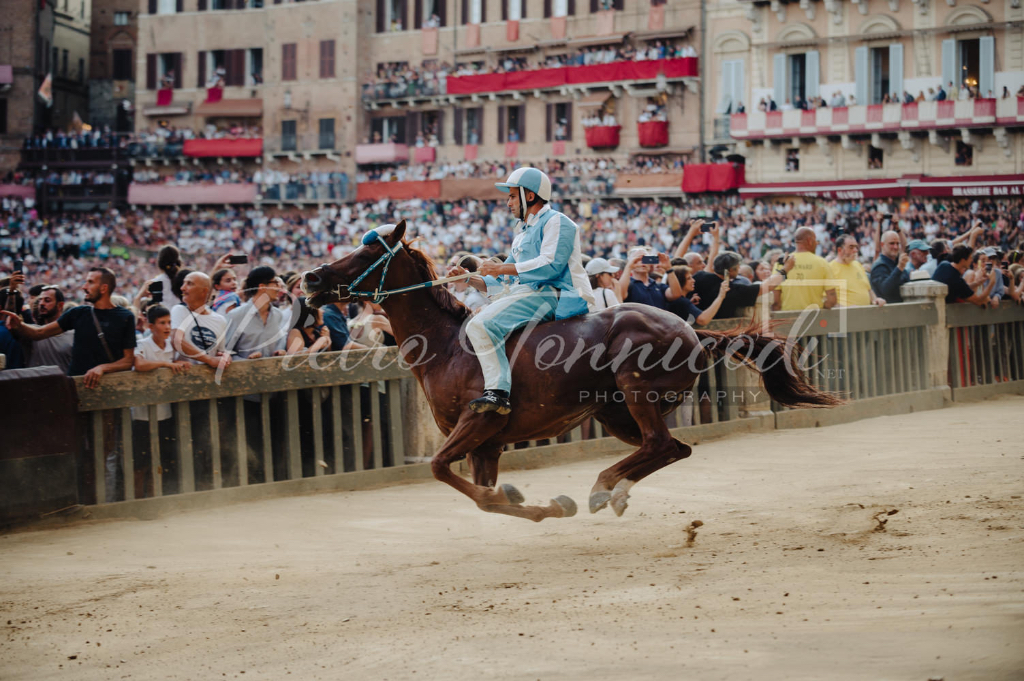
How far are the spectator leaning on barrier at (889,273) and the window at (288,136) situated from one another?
43.2 m

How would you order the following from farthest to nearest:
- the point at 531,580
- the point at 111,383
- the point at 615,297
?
the point at 615,297
the point at 111,383
the point at 531,580

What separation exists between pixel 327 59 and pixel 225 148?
23.5ft

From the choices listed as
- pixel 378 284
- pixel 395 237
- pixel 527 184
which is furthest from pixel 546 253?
pixel 378 284

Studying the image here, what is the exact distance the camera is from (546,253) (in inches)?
272

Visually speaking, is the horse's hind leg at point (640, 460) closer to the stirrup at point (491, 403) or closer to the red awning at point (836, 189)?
the stirrup at point (491, 403)

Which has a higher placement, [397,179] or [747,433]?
[397,179]

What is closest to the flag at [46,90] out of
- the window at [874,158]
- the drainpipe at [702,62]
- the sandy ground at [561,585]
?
the drainpipe at [702,62]

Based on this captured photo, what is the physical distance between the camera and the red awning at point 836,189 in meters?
36.8

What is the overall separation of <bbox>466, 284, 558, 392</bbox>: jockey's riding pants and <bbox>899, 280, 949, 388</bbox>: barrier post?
288 inches

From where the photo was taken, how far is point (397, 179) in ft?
161

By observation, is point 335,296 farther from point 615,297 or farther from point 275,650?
point 615,297

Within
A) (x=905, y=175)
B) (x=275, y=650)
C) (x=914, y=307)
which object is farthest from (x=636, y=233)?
(x=275, y=650)

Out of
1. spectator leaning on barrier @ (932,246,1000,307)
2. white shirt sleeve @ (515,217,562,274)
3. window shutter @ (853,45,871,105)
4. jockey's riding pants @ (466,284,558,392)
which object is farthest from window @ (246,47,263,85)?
white shirt sleeve @ (515,217,562,274)

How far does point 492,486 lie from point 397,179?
142ft
